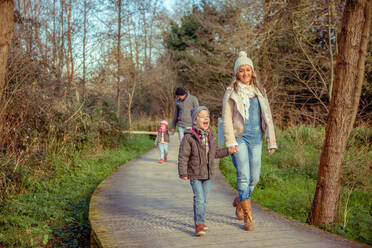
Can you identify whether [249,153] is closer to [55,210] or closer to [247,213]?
[247,213]

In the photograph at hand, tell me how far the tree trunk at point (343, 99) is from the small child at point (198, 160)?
1.79 m

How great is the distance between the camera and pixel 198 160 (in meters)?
4.07

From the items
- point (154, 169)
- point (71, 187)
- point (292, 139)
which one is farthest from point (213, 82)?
point (71, 187)

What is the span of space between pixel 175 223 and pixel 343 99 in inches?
112

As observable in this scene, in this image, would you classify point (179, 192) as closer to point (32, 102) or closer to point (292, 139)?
point (32, 102)

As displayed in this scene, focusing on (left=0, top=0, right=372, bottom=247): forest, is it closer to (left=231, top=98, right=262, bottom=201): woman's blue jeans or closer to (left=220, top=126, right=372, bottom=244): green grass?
(left=220, top=126, right=372, bottom=244): green grass

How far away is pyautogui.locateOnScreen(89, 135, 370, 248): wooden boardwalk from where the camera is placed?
380 centimetres

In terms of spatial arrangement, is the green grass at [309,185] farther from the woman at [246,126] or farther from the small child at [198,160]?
the small child at [198,160]

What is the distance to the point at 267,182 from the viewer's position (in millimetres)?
8383

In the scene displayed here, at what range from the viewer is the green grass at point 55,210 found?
4.96 meters

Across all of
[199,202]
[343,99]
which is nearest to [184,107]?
[343,99]

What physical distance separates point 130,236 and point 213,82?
22.6 metres

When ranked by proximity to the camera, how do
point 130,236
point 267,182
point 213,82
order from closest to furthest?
point 130,236, point 267,182, point 213,82

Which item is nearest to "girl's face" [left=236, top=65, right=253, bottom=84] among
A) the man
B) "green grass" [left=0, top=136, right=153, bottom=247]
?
"green grass" [left=0, top=136, right=153, bottom=247]
